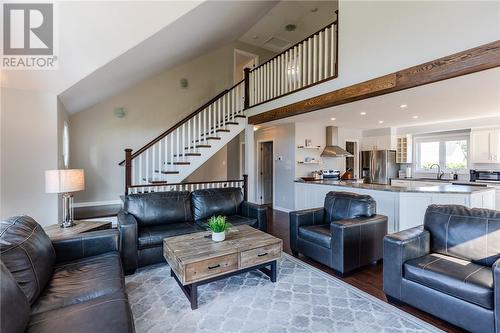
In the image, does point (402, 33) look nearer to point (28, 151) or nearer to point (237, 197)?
point (237, 197)

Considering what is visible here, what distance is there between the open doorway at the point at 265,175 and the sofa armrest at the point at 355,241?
4616 mm

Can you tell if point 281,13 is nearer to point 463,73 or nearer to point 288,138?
point 288,138

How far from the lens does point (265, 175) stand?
303 inches

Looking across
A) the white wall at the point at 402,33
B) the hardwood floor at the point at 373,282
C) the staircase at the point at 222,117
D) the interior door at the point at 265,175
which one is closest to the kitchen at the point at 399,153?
the interior door at the point at 265,175

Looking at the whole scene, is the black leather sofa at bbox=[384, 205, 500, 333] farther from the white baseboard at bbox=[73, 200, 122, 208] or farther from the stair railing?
the white baseboard at bbox=[73, 200, 122, 208]

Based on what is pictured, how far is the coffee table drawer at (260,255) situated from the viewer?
7.98 ft

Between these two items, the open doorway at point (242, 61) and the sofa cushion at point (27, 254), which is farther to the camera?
the open doorway at point (242, 61)

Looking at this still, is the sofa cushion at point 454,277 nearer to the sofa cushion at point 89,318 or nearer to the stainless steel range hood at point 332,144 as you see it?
the sofa cushion at point 89,318

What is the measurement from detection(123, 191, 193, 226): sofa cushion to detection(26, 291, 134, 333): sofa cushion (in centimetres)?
198

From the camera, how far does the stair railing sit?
506 centimetres

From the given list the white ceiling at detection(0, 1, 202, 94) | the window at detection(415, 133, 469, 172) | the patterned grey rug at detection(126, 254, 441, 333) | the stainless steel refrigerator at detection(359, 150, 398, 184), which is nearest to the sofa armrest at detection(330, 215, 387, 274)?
the patterned grey rug at detection(126, 254, 441, 333)

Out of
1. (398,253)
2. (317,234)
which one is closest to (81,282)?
(317,234)

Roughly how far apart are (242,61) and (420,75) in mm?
6438

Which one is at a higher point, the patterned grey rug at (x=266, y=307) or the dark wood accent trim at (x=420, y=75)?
the dark wood accent trim at (x=420, y=75)
